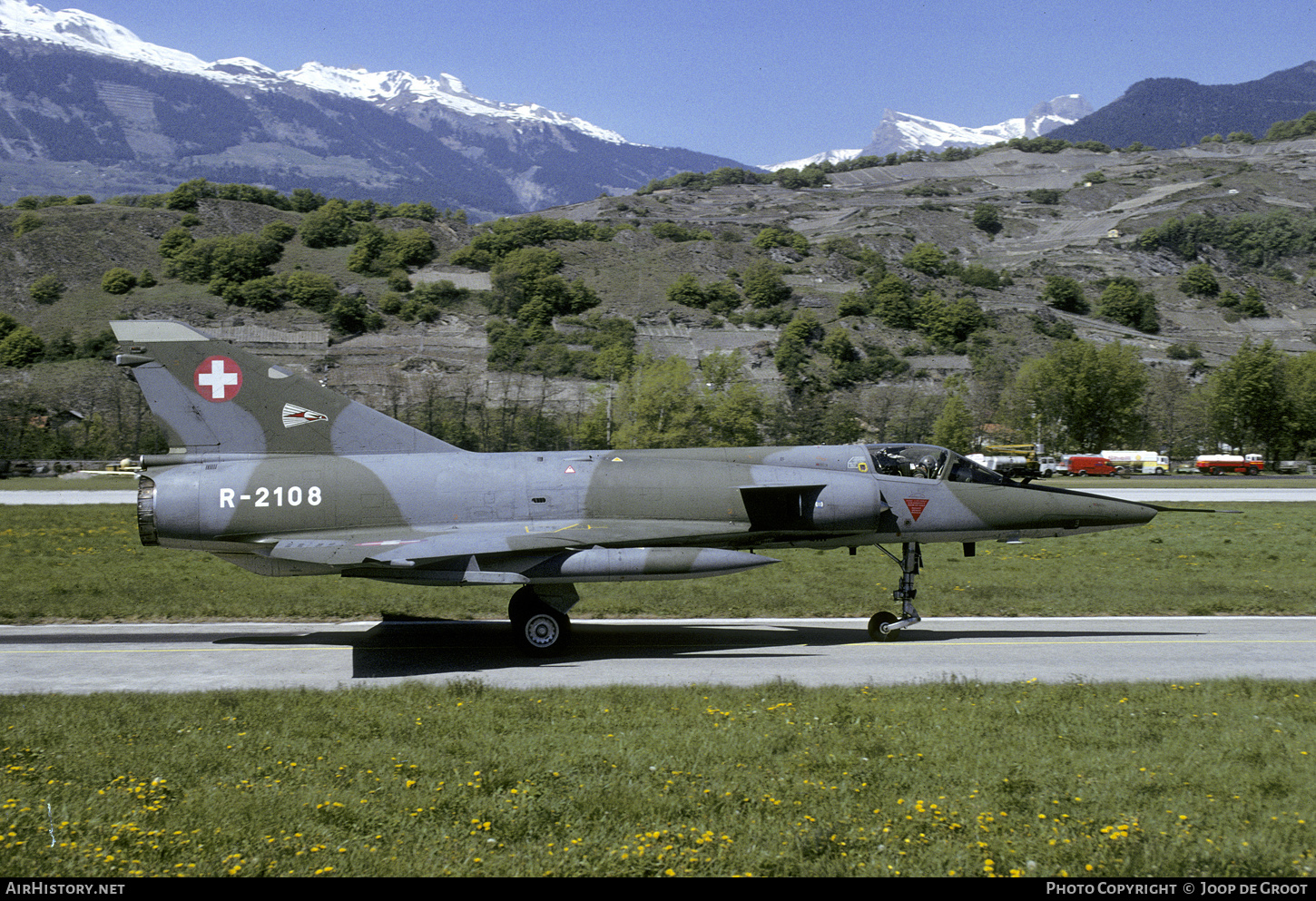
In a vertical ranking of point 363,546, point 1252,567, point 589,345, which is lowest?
point 1252,567

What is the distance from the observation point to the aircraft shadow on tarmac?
1392cm

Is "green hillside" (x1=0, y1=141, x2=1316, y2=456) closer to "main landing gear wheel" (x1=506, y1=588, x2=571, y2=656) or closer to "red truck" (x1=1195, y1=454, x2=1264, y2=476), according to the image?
"red truck" (x1=1195, y1=454, x2=1264, y2=476)

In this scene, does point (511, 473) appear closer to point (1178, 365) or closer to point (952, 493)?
point (952, 493)

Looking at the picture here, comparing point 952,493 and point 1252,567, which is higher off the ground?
point 952,493

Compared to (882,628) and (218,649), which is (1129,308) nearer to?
(882,628)

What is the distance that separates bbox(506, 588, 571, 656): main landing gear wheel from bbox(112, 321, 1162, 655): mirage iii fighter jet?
1.1 inches

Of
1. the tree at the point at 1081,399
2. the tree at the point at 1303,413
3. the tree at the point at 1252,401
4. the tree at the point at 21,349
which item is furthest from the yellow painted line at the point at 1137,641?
the tree at the point at 21,349

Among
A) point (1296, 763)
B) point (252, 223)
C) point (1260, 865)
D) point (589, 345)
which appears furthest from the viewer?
point (252, 223)

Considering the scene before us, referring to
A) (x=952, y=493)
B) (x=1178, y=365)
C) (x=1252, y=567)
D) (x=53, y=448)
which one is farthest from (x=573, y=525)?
(x=1178, y=365)

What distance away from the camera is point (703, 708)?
413 inches

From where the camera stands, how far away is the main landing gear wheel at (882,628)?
15297 millimetres

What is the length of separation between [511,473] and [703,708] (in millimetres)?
5699

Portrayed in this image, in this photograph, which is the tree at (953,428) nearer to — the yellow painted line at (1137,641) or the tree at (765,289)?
the yellow painted line at (1137,641)

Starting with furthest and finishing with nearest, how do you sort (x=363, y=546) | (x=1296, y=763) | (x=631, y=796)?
(x=363, y=546) → (x=1296, y=763) → (x=631, y=796)
